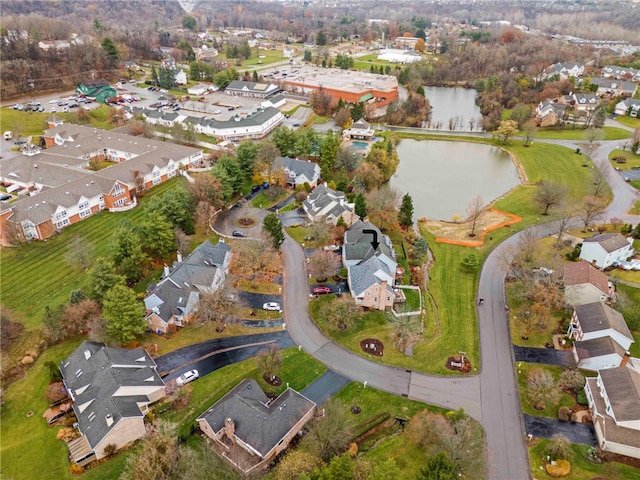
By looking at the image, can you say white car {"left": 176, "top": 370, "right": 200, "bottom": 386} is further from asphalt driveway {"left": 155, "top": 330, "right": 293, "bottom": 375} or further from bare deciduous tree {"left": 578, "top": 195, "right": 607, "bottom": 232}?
bare deciduous tree {"left": 578, "top": 195, "right": 607, "bottom": 232}

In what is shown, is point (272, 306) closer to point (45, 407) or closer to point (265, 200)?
point (45, 407)

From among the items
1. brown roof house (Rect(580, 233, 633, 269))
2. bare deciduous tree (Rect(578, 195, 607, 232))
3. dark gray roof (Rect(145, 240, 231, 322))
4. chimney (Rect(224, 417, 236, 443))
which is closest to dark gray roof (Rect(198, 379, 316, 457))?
chimney (Rect(224, 417, 236, 443))

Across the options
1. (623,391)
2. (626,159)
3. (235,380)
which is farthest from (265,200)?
(626,159)

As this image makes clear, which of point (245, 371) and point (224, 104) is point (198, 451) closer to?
point (245, 371)

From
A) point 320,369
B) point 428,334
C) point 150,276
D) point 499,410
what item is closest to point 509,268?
point 428,334

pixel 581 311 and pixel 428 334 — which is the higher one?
pixel 581 311

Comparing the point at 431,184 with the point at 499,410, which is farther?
the point at 431,184
